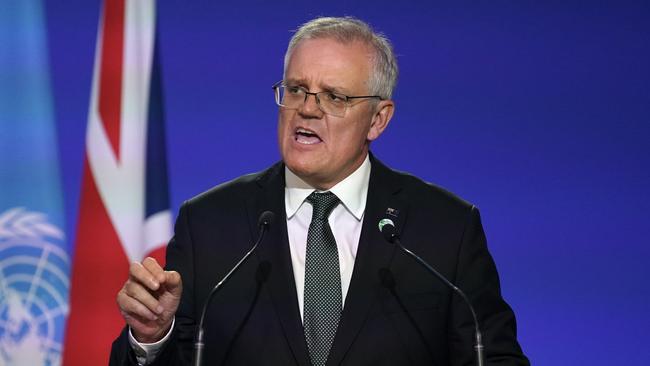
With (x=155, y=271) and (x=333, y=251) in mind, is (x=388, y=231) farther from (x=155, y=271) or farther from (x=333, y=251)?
(x=155, y=271)

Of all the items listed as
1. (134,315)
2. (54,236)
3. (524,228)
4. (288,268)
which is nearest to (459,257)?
(288,268)

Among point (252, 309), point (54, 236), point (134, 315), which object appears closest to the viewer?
point (134, 315)

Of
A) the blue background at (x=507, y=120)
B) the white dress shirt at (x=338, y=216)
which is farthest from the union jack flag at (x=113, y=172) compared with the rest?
the white dress shirt at (x=338, y=216)

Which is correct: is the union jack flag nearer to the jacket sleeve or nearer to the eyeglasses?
the eyeglasses

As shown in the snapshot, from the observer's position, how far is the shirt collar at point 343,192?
2307mm

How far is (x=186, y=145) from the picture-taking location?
3369 millimetres

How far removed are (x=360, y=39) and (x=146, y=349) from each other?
96 centimetres

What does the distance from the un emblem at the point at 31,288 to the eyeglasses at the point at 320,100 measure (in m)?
1.33

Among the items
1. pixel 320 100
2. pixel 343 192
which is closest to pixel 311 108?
pixel 320 100

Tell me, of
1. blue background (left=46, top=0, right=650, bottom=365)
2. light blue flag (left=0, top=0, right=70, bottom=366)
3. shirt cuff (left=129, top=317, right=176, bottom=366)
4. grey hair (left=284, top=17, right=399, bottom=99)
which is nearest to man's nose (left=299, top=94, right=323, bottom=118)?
grey hair (left=284, top=17, right=399, bottom=99)

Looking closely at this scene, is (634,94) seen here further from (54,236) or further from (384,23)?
(54,236)

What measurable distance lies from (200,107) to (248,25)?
1.17 feet

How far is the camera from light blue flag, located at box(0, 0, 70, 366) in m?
3.18

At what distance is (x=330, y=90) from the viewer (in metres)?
2.25
